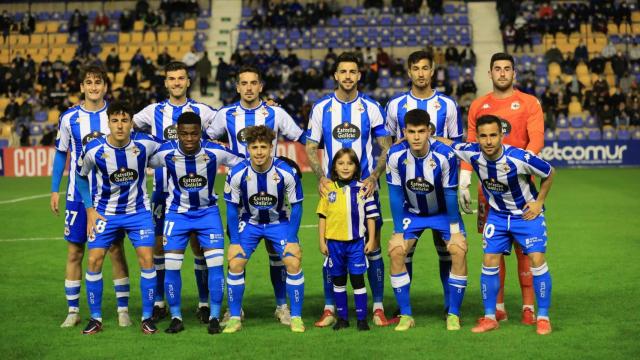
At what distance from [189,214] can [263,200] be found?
67cm

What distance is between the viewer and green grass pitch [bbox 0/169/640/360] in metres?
7.23

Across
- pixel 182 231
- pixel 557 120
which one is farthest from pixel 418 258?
pixel 557 120

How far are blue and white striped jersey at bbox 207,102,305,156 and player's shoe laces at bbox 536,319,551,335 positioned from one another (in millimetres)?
2796

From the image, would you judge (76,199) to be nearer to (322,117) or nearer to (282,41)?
(322,117)

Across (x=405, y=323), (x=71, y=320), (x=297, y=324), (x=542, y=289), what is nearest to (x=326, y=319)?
(x=297, y=324)

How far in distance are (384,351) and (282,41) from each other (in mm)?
28581

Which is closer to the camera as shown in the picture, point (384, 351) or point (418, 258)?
point (384, 351)

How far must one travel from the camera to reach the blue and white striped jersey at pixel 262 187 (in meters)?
8.03

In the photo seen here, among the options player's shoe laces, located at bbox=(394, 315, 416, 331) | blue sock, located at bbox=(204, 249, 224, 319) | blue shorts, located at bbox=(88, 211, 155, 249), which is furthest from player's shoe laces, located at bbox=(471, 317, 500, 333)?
blue shorts, located at bbox=(88, 211, 155, 249)

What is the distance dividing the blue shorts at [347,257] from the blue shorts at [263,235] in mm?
420

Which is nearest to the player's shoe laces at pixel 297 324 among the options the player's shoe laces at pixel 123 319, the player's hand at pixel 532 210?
the player's shoe laces at pixel 123 319

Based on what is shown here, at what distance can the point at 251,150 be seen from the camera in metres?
7.89

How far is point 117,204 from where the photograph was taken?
26.4 ft

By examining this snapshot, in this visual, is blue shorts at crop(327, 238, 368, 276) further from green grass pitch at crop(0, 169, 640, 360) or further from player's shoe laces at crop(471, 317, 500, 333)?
player's shoe laces at crop(471, 317, 500, 333)
